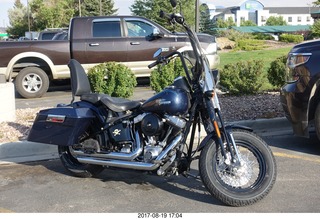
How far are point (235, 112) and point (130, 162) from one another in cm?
355

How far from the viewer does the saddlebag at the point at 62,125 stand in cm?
470

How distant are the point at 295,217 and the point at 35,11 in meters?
65.4

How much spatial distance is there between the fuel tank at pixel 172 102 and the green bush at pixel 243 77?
4.43 m

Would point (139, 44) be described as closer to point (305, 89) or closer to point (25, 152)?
point (25, 152)

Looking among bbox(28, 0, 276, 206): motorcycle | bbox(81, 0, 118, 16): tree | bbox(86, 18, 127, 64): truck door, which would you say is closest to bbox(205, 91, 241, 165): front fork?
bbox(28, 0, 276, 206): motorcycle

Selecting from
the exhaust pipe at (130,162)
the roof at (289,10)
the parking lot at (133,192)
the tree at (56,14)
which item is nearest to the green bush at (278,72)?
the parking lot at (133,192)

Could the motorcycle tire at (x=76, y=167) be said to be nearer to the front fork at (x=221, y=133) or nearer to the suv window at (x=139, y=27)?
the front fork at (x=221, y=133)

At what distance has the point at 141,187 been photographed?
466 centimetres

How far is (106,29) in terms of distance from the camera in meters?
11.1

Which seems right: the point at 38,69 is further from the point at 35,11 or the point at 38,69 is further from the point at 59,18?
the point at 35,11

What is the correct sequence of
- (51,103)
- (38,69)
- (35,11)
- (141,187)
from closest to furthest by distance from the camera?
(141,187) → (51,103) → (38,69) → (35,11)

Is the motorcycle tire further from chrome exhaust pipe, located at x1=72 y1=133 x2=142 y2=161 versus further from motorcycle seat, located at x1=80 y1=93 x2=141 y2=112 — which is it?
motorcycle seat, located at x1=80 y1=93 x2=141 y2=112

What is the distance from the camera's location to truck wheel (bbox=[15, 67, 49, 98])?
1067cm

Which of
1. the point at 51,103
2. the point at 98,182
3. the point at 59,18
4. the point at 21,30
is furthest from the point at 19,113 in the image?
the point at 21,30
